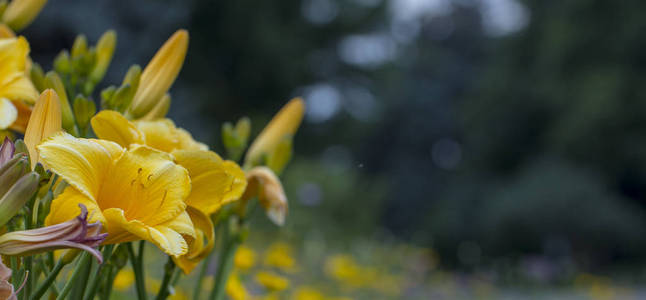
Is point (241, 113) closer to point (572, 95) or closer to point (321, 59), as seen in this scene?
point (321, 59)

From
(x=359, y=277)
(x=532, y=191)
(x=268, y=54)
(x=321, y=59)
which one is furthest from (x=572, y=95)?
(x=359, y=277)

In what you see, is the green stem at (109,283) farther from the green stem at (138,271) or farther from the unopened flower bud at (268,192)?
the unopened flower bud at (268,192)

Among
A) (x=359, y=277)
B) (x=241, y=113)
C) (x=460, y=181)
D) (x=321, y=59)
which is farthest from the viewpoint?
(x=460, y=181)

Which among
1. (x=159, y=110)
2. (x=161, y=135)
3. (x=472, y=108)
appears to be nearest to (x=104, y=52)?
(x=159, y=110)

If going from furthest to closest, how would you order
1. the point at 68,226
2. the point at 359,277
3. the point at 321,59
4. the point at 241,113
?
the point at 321,59 < the point at 241,113 < the point at 359,277 < the point at 68,226

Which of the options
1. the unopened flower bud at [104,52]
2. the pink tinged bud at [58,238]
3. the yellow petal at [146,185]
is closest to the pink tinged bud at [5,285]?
the pink tinged bud at [58,238]

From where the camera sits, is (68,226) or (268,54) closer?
(68,226)
